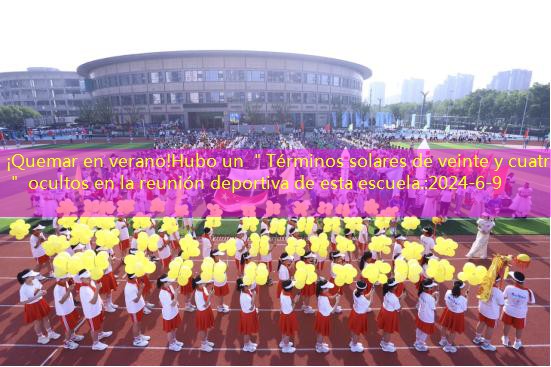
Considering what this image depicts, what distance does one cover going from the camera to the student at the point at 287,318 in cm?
646

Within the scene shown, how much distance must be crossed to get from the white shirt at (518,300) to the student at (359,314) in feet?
9.81

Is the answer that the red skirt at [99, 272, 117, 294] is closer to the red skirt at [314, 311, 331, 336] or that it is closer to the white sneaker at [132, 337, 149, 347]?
the white sneaker at [132, 337, 149, 347]

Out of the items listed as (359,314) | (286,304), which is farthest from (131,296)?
(359,314)

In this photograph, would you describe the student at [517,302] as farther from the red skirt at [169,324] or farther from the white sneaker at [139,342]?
the white sneaker at [139,342]

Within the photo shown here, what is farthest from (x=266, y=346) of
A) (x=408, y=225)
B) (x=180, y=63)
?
(x=180, y=63)

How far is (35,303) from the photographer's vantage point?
6926mm

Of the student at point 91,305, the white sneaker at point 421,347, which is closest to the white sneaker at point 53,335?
the student at point 91,305

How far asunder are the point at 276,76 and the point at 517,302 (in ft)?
196

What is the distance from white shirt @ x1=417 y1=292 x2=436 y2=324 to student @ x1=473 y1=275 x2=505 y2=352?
4.23 ft

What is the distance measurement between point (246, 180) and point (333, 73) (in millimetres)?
57067

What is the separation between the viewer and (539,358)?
670 centimetres

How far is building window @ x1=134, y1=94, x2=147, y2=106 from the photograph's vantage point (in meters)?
61.7

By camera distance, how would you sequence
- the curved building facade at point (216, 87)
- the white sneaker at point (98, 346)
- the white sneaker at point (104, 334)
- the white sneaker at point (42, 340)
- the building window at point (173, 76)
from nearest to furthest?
the white sneaker at point (98, 346) → the white sneaker at point (42, 340) → the white sneaker at point (104, 334) → the curved building facade at point (216, 87) → the building window at point (173, 76)

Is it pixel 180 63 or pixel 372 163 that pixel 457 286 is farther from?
pixel 180 63
